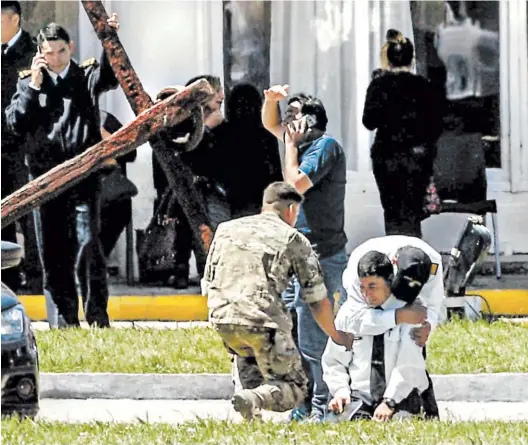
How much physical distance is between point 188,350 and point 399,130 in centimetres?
251

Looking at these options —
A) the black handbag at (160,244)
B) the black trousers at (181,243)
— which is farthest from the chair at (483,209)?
the black handbag at (160,244)

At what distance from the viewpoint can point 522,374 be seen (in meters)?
9.96

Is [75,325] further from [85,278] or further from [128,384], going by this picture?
[128,384]

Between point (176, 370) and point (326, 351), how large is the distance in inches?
70.1

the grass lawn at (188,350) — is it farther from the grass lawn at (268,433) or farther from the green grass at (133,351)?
the grass lawn at (268,433)

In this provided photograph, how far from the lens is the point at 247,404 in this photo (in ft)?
27.5

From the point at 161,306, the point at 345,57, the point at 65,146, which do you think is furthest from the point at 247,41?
the point at 161,306

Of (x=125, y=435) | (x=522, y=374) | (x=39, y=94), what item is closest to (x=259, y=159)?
(x=39, y=94)

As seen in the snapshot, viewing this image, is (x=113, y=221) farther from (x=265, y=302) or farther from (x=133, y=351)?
(x=265, y=302)

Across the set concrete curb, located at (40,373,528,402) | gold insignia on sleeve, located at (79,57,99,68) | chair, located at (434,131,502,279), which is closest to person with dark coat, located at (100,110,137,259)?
gold insignia on sleeve, located at (79,57,99,68)

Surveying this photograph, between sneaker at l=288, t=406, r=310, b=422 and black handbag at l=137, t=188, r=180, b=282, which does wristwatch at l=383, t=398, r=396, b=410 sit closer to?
sneaker at l=288, t=406, r=310, b=422

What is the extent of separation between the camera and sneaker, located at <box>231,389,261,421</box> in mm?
8375

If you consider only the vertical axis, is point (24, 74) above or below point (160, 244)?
above

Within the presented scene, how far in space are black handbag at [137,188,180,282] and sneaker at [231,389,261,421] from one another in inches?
147
